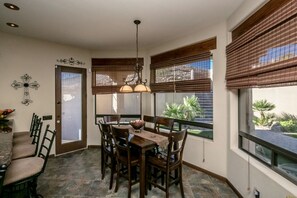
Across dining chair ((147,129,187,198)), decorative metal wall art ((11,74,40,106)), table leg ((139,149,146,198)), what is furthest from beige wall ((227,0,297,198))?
decorative metal wall art ((11,74,40,106))

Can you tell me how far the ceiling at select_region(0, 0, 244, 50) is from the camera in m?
2.38

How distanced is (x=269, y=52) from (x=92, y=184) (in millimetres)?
3185

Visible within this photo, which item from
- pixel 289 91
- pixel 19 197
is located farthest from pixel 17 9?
pixel 289 91

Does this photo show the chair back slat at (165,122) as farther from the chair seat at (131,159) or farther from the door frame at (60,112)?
the door frame at (60,112)

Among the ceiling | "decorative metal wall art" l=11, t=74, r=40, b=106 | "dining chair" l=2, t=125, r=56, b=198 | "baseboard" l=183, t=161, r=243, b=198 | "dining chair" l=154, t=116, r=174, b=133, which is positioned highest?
the ceiling

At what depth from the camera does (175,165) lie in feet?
7.76

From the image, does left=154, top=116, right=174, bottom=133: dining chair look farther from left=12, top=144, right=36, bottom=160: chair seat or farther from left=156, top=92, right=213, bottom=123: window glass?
left=12, top=144, right=36, bottom=160: chair seat

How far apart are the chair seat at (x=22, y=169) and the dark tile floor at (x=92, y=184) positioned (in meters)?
0.78

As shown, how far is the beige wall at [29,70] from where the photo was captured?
340 cm

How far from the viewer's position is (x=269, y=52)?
5.89 feet

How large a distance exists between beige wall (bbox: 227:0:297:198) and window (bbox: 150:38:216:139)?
20.1 inches

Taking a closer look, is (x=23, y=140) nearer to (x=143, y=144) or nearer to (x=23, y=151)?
(x=23, y=151)

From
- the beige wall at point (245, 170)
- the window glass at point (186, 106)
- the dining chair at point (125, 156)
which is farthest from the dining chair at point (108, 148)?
the beige wall at point (245, 170)

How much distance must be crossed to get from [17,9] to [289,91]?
151 inches
